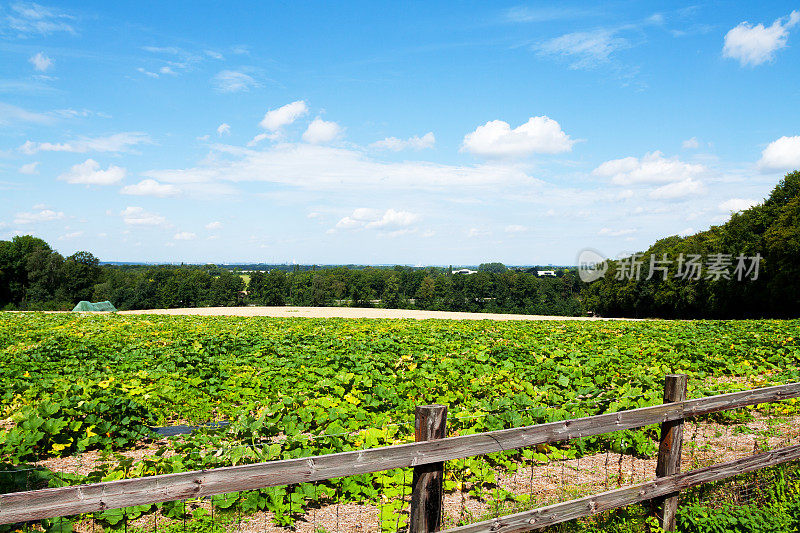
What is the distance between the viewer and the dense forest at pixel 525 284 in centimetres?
4766

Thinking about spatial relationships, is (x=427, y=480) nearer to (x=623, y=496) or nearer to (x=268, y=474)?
(x=268, y=474)

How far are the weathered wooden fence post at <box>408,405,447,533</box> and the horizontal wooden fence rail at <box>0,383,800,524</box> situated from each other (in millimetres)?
83

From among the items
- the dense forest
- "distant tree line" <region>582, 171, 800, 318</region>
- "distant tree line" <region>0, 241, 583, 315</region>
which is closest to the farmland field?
"distant tree line" <region>582, 171, 800, 318</region>

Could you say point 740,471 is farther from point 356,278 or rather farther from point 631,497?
point 356,278

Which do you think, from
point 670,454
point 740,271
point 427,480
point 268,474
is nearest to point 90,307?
point 268,474

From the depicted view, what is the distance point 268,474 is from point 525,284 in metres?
114

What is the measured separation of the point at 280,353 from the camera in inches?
562

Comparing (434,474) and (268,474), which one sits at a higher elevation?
(268,474)

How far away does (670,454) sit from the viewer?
4.71m

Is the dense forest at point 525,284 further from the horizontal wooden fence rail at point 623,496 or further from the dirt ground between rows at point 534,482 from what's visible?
the horizontal wooden fence rail at point 623,496

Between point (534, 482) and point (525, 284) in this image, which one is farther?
point (525, 284)

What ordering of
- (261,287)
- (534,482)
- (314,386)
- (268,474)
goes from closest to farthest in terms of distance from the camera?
(268,474), (534,482), (314,386), (261,287)

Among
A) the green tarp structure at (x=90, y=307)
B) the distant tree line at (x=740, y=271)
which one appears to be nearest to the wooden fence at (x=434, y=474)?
the distant tree line at (x=740, y=271)

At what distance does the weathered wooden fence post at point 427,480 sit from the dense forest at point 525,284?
160ft
